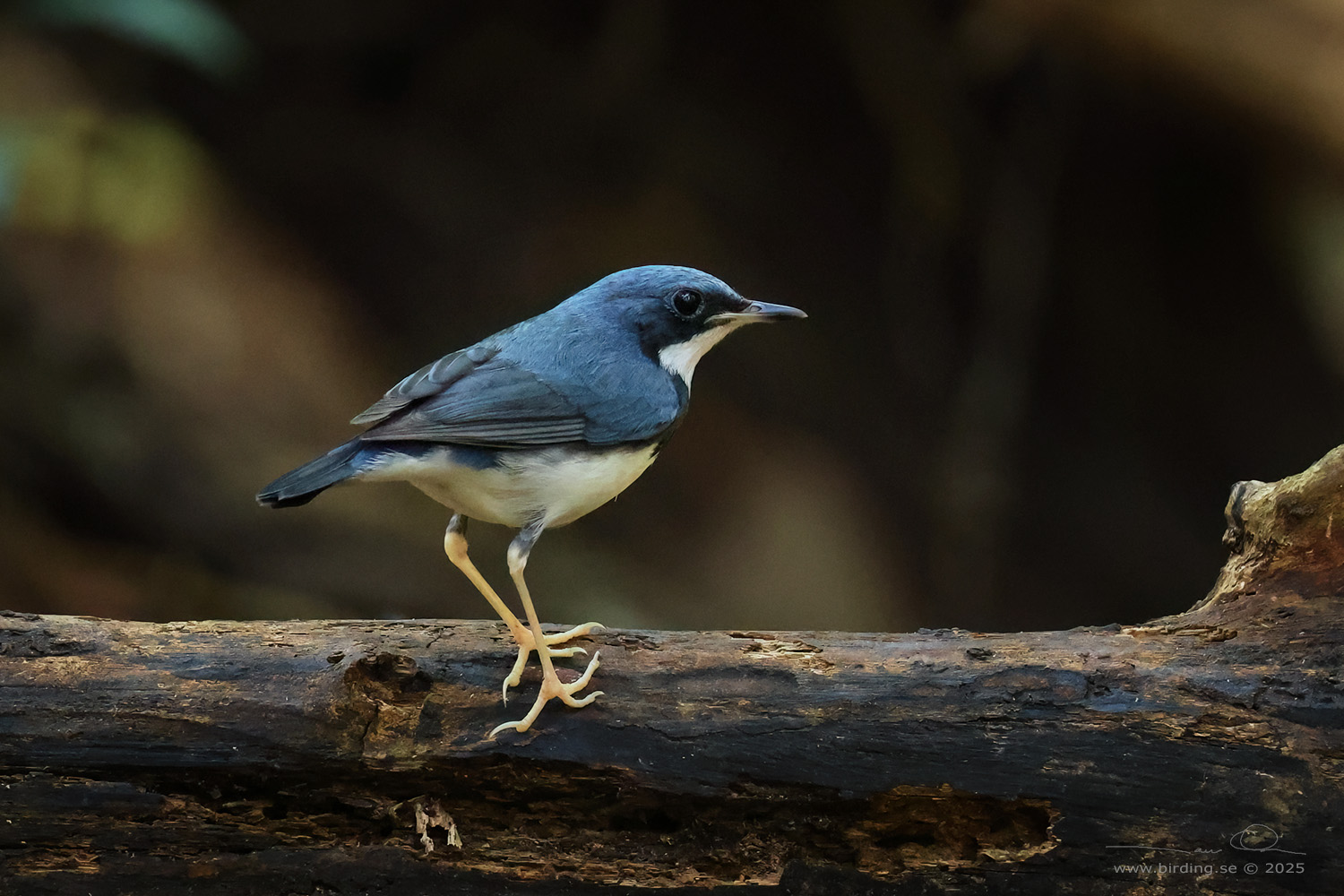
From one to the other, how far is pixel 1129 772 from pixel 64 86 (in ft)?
20.1

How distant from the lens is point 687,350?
139 inches

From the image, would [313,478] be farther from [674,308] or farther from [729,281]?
[729,281]

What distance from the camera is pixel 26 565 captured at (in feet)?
20.0

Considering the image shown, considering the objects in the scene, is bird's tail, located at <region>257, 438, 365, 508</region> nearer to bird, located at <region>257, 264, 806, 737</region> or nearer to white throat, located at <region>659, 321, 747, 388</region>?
bird, located at <region>257, 264, 806, 737</region>

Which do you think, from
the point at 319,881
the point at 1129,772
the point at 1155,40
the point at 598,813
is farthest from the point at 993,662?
the point at 1155,40

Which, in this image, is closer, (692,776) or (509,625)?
(692,776)

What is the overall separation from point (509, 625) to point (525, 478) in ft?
1.49

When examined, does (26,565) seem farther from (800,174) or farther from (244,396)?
(800,174)

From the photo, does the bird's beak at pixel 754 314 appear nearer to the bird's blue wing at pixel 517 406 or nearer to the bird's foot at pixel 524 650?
the bird's blue wing at pixel 517 406

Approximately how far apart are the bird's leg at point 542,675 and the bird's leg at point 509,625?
42 mm

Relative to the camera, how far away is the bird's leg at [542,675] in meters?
2.90

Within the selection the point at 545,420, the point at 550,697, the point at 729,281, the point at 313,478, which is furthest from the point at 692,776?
the point at 729,281

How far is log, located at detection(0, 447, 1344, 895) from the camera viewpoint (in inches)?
109
